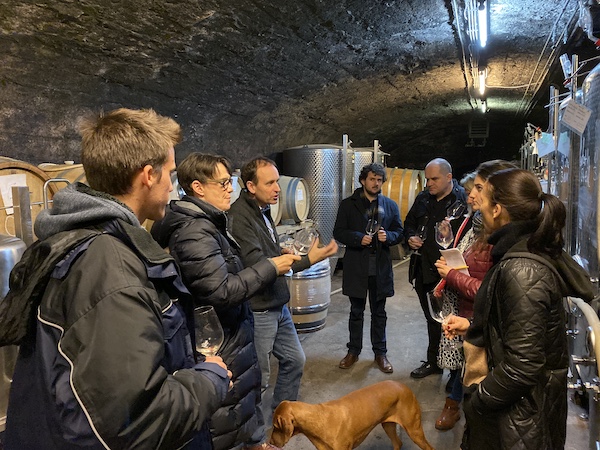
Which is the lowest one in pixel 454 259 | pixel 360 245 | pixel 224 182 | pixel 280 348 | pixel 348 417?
pixel 348 417

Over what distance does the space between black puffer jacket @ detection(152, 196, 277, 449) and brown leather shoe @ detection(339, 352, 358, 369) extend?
177cm

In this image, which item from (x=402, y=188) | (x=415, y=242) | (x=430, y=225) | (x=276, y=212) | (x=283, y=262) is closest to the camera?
(x=283, y=262)

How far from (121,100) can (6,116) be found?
3.17ft

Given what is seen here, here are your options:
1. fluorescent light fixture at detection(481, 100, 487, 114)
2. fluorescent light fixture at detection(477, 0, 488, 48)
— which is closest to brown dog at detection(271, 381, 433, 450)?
fluorescent light fixture at detection(477, 0, 488, 48)

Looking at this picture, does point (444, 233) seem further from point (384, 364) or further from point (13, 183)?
point (13, 183)

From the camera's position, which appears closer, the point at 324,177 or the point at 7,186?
the point at 7,186

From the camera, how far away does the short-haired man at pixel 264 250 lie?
262 centimetres

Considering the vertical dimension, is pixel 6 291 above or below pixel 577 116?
below

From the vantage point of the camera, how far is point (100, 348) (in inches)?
38.3

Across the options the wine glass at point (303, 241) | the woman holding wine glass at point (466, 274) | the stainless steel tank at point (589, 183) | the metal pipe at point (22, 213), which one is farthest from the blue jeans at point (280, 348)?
the stainless steel tank at point (589, 183)

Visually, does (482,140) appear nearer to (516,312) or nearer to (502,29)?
(502,29)

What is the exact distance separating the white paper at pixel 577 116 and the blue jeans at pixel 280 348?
6.12ft

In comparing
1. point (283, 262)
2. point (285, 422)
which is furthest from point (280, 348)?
point (283, 262)

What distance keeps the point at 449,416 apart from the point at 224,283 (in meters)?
1.95
